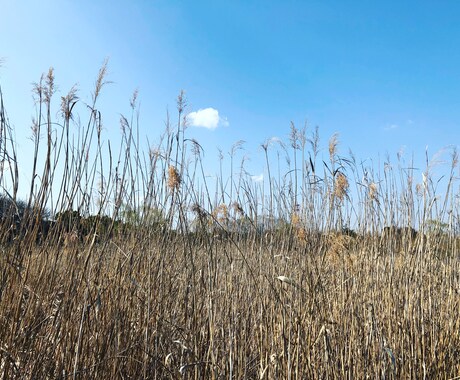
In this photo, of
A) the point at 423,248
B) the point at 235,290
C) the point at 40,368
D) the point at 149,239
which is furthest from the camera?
the point at 423,248

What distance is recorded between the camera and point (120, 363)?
179 centimetres

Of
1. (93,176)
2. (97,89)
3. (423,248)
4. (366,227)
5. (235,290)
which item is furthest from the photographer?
(366,227)

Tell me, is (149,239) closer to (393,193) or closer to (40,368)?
(40,368)

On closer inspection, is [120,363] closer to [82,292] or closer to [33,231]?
[82,292]

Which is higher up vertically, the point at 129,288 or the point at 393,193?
the point at 393,193

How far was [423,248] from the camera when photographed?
254cm

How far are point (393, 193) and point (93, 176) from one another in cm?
204

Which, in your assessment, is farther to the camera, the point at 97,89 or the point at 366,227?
the point at 366,227

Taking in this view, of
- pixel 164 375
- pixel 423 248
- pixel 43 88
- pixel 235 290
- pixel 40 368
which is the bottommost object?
pixel 164 375

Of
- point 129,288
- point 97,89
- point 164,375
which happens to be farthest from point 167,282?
point 97,89

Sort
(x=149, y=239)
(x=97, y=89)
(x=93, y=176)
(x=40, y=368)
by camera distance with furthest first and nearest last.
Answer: (x=149, y=239) < (x=93, y=176) < (x=97, y=89) < (x=40, y=368)

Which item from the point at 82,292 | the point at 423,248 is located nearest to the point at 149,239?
the point at 82,292

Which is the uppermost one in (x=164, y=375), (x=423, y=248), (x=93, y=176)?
(x=93, y=176)

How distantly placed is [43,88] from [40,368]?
1.14m
